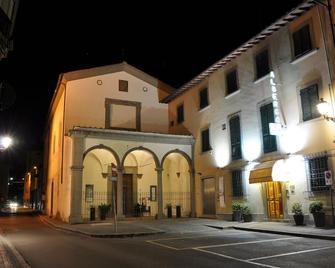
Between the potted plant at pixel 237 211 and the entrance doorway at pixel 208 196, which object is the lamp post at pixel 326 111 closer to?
the potted plant at pixel 237 211

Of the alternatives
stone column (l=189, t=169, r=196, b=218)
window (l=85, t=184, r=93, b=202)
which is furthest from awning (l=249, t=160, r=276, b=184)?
window (l=85, t=184, r=93, b=202)

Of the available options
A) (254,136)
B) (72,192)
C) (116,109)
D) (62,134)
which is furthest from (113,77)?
(254,136)

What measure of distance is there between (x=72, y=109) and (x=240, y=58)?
12.5 m

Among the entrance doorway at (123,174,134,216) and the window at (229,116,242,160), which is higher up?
the window at (229,116,242,160)

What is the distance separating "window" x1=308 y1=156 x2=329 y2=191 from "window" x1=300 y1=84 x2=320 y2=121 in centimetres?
193

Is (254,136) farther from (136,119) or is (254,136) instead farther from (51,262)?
(51,262)

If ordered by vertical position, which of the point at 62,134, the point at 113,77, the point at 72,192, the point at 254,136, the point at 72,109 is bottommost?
the point at 72,192

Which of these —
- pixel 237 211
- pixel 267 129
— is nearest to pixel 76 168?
pixel 237 211

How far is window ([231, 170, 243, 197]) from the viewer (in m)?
21.4

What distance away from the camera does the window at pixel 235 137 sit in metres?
21.8

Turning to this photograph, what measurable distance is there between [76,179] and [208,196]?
842cm

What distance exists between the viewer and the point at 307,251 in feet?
34.5

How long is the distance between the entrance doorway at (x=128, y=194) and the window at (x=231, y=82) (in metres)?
10.1

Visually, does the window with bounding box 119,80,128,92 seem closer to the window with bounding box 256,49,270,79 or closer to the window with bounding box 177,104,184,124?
the window with bounding box 177,104,184,124
